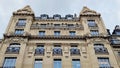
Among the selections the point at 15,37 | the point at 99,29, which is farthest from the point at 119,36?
the point at 15,37

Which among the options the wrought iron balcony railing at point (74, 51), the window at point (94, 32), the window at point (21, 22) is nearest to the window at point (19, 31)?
the window at point (21, 22)

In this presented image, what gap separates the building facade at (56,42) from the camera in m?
29.8

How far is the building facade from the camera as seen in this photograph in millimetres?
29844

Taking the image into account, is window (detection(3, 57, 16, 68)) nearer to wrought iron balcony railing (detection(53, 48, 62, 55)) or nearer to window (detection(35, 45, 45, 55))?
window (detection(35, 45, 45, 55))

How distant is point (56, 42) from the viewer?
3372 cm

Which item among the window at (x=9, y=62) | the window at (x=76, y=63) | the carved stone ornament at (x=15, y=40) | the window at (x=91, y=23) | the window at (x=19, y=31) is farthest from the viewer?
the window at (x=91, y=23)

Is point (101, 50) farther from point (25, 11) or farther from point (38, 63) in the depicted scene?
point (25, 11)

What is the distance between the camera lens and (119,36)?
1485 inches

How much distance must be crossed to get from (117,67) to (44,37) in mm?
13092

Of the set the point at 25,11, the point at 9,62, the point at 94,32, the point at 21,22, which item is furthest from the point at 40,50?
the point at 25,11

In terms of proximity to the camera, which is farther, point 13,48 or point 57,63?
point 13,48

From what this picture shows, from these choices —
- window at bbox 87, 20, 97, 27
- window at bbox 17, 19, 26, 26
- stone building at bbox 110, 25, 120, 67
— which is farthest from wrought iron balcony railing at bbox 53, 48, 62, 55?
stone building at bbox 110, 25, 120, 67

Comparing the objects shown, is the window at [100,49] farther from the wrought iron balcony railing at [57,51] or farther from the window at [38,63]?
the window at [38,63]

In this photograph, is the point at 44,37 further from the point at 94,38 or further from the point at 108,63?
the point at 108,63
